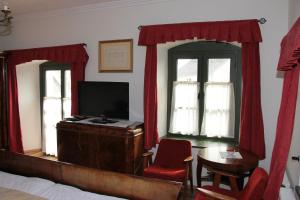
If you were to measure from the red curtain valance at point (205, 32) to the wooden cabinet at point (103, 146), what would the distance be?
1.24 m

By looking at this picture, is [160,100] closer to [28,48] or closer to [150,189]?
[150,189]

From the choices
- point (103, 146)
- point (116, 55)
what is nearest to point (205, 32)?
point (116, 55)

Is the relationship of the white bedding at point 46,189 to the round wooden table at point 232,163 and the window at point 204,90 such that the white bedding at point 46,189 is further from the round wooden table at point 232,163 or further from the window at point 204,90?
the window at point 204,90

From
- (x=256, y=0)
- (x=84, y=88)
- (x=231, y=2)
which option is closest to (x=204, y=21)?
(x=231, y=2)

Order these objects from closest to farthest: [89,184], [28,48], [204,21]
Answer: [89,184], [204,21], [28,48]

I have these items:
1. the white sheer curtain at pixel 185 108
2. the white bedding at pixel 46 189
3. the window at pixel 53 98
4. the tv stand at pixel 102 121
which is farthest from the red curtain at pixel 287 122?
the window at pixel 53 98

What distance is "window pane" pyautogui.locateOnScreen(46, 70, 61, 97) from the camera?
497 centimetres

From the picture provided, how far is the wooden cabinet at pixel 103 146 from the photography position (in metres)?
3.22

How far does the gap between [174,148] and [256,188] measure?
1.44 meters

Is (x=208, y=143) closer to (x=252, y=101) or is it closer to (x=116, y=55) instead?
(x=252, y=101)

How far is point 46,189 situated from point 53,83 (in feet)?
10.9

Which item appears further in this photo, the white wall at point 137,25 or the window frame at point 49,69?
the window frame at point 49,69

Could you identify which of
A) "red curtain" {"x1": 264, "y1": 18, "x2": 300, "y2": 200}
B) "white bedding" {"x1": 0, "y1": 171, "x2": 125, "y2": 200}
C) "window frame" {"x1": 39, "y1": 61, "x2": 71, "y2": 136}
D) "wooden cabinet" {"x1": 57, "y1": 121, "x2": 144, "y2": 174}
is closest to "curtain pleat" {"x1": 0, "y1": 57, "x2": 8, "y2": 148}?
"window frame" {"x1": 39, "y1": 61, "x2": 71, "y2": 136}

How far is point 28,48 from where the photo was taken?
4.61 m
